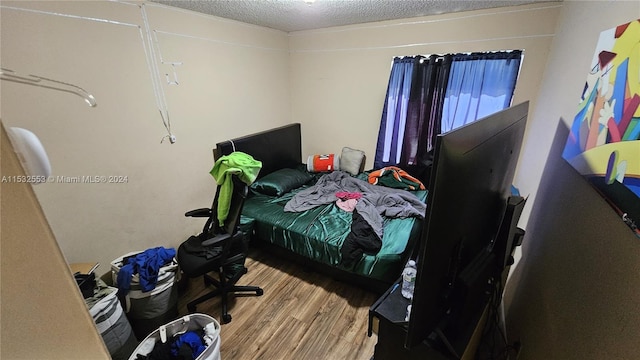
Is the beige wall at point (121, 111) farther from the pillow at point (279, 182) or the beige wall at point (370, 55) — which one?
the beige wall at point (370, 55)

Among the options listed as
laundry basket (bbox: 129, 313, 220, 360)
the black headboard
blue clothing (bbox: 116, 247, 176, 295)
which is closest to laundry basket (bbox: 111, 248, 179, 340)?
blue clothing (bbox: 116, 247, 176, 295)

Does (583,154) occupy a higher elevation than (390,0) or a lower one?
lower

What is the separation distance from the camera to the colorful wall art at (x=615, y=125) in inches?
27.5

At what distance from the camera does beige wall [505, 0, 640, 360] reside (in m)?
0.70

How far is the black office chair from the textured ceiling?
1604 mm

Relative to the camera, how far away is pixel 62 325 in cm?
55

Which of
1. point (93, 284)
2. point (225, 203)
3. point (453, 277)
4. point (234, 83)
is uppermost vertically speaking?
point (234, 83)

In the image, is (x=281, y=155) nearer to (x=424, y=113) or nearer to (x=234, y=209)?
(x=234, y=209)

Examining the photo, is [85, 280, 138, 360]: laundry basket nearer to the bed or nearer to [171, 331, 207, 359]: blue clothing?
[171, 331, 207, 359]: blue clothing

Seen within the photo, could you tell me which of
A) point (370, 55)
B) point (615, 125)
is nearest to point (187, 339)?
point (615, 125)

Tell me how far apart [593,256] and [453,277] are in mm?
503

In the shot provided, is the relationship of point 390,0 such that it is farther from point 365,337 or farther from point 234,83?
point 365,337

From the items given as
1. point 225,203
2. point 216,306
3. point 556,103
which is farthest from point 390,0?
point 216,306

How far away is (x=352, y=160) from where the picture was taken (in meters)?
Result: 3.52
